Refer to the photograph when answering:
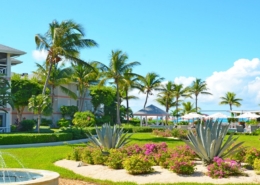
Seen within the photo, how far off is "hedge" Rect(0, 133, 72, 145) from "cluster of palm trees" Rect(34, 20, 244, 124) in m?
5.92

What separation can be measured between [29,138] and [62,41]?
33.7ft

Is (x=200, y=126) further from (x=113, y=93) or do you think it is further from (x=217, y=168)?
(x=113, y=93)

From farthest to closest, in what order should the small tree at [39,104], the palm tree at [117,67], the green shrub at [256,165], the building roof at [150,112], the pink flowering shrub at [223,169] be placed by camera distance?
the building roof at [150,112] < the palm tree at [117,67] < the small tree at [39,104] < the green shrub at [256,165] < the pink flowering shrub at [223,169]

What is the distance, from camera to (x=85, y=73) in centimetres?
5103

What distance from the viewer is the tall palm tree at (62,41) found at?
31.0 metres

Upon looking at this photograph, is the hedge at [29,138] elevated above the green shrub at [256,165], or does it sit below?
above

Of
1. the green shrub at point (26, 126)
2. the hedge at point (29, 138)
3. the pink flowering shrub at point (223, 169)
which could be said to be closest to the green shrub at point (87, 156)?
the pink flowering shrub at point (223, 169)

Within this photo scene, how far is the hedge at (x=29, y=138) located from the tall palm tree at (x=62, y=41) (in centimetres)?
715

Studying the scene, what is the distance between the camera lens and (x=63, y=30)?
3092 centimetres

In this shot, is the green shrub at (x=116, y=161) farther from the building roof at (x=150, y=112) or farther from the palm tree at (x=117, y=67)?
the building roof at (x=150, y=112)

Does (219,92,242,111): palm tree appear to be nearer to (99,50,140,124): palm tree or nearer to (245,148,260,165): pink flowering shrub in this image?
(99,50,140,124): palm tree

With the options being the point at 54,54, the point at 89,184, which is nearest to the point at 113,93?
the point at 54,54

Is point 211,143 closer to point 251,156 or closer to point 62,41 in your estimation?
point 251,156

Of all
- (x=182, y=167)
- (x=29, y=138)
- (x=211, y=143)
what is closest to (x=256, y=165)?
(x=211, y=143)
